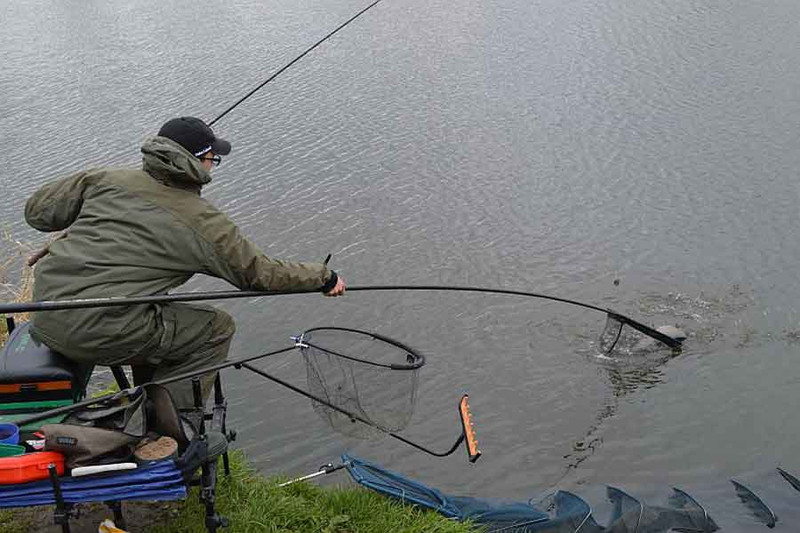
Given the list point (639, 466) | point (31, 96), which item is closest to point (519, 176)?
point (639, 466)

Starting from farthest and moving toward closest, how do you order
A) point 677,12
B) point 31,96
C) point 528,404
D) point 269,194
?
1. point 677,12
2. point 31,96
3. point 269,194
4. point 528,404

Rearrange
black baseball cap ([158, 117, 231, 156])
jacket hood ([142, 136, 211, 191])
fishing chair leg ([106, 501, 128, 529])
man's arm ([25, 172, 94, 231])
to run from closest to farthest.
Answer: jacket hood ([142, 136, 211, 191]) < fishing chair leg ([106, 501, 128, 529]) < black baseball cap ([158, 117, 231, 156]) < man's arm ([25, 172, 94, 231])

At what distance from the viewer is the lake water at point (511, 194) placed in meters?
6.79

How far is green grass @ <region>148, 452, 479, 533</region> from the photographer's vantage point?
4340 mm

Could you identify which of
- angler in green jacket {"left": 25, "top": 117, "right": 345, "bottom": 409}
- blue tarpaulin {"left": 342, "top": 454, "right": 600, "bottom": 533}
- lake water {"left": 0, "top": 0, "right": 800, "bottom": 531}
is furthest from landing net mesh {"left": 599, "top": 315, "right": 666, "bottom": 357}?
angler in green jacket {"left": 25, "top": 117, "right": 345, "bottom": 409}

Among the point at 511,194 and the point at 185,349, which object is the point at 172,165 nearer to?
the point at 185,349

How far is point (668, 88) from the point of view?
1377cm

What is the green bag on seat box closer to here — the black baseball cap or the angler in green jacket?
the angler in green jacket

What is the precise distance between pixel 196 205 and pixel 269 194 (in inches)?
293

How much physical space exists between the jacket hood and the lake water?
293 cm

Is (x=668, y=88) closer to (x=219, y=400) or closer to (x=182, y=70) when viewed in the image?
(x=182, y=70)

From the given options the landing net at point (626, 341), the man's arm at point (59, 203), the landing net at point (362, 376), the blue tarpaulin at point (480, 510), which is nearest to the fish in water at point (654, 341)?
the landing net at point (626, 341)

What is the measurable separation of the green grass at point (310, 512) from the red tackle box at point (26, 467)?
894mm

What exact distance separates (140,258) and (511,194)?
745 cm
